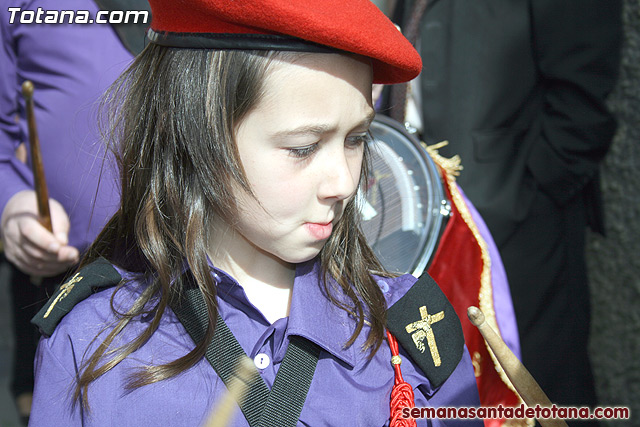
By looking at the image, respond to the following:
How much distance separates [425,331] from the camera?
57.2 inches

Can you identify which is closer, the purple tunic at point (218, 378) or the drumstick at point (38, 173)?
the purple tunic at point (218, 378)

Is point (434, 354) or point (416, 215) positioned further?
point (416, 215)

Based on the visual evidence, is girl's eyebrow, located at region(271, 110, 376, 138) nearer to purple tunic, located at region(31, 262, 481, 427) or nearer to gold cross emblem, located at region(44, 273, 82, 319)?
purple tunic, located at region(31, 262, 481, 427)

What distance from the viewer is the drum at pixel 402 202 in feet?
5.72

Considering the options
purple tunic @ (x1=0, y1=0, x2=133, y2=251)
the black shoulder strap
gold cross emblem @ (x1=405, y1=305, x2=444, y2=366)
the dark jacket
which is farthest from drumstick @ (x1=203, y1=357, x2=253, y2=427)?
the dark jacket

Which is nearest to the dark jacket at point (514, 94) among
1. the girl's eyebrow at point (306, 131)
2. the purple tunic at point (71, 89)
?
the purple tunic at point (71, 89)

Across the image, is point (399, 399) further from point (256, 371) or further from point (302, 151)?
point (302, 151)

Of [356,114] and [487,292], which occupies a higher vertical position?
[356,114]

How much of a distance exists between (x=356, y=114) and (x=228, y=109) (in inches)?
9.3

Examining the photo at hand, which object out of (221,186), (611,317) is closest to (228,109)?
(221,186)

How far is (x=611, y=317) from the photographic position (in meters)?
3.15

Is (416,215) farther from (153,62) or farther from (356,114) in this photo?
(153,62)

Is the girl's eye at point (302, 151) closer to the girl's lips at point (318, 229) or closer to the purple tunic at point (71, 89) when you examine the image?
the girl's lips at point (318, 229)

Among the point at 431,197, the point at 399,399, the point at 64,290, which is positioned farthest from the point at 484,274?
the point at 64,290
